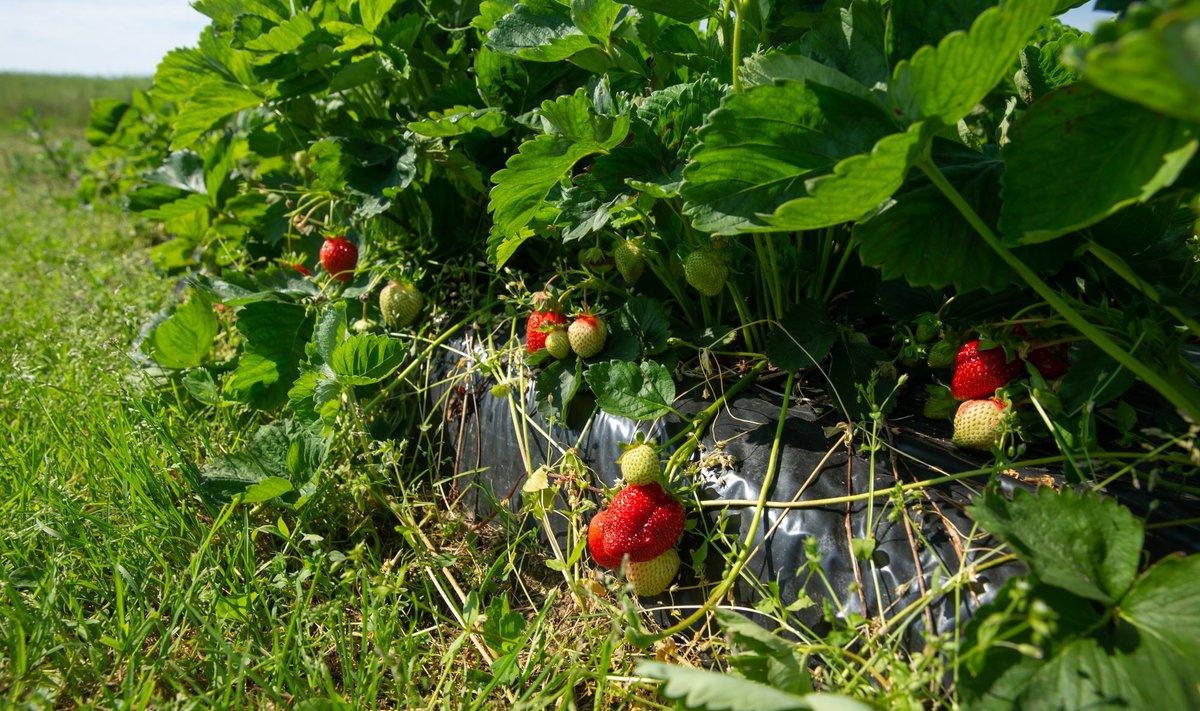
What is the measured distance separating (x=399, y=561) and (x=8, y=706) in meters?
0.60

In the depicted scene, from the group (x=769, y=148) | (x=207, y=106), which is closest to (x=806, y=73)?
(x=769, y=148)

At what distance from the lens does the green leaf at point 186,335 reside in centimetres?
178

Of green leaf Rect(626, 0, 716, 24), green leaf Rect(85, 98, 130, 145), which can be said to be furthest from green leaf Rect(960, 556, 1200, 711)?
green leaf Rect(85, 98, 130, 145)

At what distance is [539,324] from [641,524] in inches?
18.5

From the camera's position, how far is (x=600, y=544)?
1091mm

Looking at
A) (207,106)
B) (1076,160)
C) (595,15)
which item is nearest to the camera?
(1076,160)

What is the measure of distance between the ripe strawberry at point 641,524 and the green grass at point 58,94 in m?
11.6

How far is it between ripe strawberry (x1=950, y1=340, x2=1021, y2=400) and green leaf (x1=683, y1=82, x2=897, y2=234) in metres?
0.36

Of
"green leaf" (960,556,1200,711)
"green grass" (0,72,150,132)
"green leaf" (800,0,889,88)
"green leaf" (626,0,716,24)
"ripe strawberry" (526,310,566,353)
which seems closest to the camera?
"green leaf" (960,556,1200,711)

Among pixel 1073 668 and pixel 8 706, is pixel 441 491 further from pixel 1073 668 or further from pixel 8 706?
pixel 1073 668

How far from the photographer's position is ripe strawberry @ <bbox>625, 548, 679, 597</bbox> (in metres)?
1.10

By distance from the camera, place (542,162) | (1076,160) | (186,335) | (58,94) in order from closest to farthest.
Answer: (1076,160) → (542,162) → (186,335) → (58,94)

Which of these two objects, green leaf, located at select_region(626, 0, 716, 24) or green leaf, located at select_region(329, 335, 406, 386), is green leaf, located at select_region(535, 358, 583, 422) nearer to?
green leaf, located at select_region(329, 335, 406, 386)

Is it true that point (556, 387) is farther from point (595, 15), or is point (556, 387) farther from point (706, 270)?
point (595, 15)
